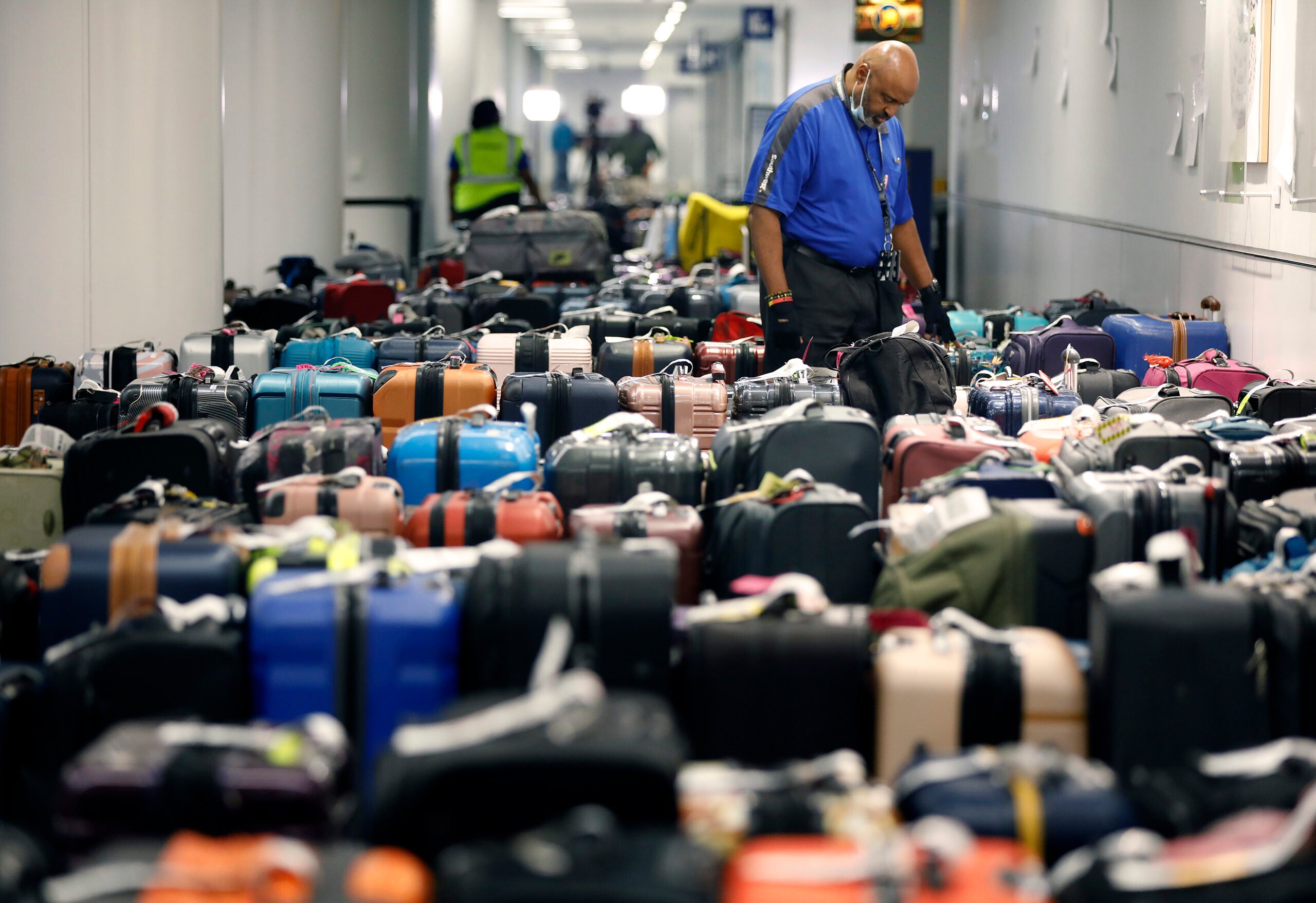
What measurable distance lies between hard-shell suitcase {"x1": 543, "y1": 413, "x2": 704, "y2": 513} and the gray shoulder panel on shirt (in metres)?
2.24

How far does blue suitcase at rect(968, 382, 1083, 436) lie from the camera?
443 cm

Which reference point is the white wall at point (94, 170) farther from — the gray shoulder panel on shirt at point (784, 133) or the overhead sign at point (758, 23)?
the overhead sign at point (758, 23)

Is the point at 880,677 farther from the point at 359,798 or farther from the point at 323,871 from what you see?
the point at 323,871

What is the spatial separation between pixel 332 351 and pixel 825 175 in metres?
1.92

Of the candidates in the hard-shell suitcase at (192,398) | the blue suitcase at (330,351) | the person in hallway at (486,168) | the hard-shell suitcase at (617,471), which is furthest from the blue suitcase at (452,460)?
the person in hallway at (486,168)

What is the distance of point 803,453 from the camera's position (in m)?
3.44

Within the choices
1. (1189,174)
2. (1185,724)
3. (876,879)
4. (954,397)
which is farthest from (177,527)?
(1189,174)

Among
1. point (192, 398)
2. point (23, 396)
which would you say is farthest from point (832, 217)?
point (23, 396)

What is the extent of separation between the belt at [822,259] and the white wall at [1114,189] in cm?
161

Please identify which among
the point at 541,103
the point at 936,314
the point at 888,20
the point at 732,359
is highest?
the point at 541,103

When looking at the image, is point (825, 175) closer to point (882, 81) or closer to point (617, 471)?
point (882, 81)

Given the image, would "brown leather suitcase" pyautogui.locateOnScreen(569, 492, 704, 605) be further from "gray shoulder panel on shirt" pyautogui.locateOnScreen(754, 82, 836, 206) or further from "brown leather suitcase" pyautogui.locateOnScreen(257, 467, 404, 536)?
"gray shoulder panel on shirt" pyautogui.locateOnScreen(754, 82, 836, 206)

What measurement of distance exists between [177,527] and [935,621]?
1345 mm

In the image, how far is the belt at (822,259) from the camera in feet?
18.2
